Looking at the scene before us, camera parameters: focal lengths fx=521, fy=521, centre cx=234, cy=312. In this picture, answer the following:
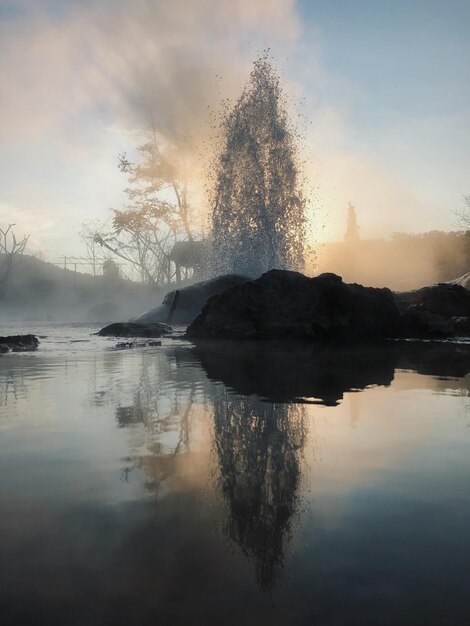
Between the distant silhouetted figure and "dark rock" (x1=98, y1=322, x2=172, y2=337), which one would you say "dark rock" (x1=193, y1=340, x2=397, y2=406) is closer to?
"dark rock" (x1=98, y1=322, x2=172, y2=337)

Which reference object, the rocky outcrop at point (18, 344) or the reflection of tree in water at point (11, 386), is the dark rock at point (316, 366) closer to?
the reflection of tree in water at point (11, 386)

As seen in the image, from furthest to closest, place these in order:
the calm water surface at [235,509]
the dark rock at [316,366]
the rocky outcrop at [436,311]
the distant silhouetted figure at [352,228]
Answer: the distant silhouetted figure at [352,228] < the rocky outcrop at [436,311] < the dark rock at [316,366] < the calm water surface at [235,509]

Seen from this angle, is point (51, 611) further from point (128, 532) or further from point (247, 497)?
point (247, 497)

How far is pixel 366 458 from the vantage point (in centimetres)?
249

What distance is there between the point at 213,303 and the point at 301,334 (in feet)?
7.78

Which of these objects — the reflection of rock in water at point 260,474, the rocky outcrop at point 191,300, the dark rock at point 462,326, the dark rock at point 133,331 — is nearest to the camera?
the reflection of rock in water at point 260,474

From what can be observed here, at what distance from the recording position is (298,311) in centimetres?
1183

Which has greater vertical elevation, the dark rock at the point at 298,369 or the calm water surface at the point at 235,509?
the dark rock at the point at 298,369

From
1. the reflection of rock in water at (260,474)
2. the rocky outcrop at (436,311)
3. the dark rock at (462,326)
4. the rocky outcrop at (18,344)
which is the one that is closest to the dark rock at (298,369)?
the reflection of rock in water at (260,474)

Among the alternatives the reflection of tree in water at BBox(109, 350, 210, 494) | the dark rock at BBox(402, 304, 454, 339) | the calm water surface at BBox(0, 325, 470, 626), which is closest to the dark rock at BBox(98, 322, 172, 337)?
the dark rock at BBox(402, 304, 454, 339)

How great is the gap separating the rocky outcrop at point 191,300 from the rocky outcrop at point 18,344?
808 centimetres

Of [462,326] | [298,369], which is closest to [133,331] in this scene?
[298,369]

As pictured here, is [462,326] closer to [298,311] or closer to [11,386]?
[298,311]

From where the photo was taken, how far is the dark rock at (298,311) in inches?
457
